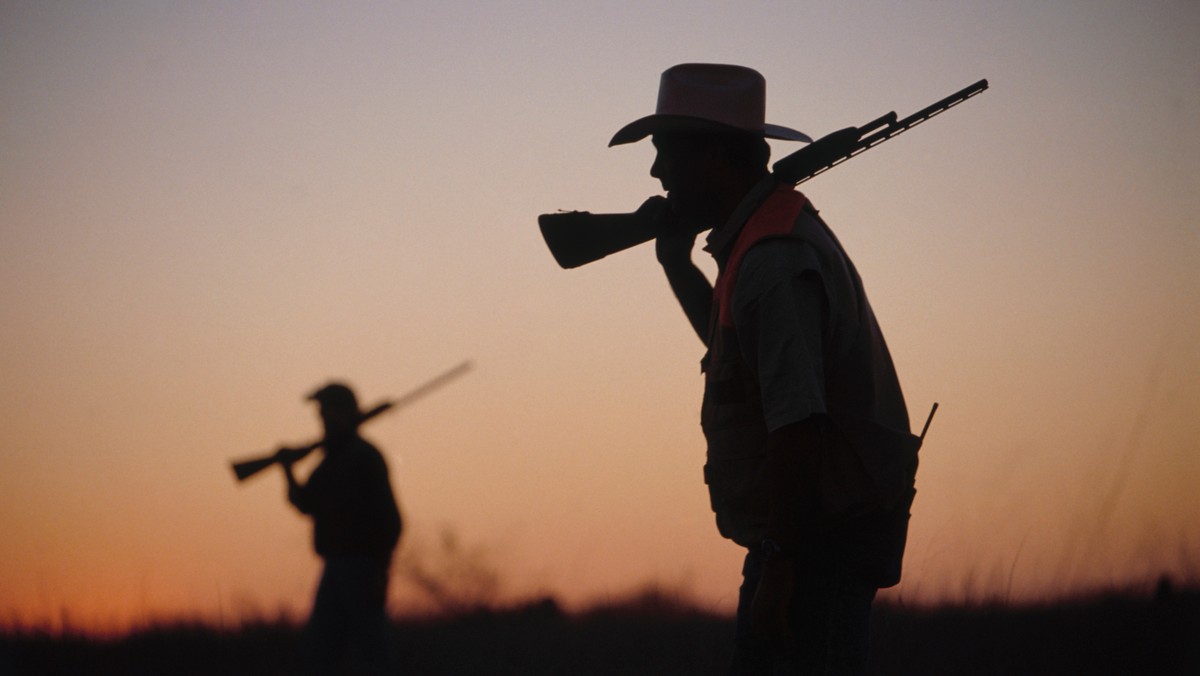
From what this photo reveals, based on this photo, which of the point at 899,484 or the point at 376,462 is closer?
Result: the point at 899,484

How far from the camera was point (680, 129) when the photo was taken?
390 cm

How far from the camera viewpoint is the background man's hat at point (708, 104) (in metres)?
3.88

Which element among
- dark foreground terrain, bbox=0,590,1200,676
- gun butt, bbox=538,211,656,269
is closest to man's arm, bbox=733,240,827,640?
gun butt, bbox=538,211,656,269

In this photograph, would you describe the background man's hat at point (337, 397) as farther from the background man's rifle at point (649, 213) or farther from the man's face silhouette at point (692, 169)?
the man's face silhouette at point (692, 169)

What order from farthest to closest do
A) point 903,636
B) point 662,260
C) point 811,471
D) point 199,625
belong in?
point 199,625, point 903,636, point 662,260, point 811,471

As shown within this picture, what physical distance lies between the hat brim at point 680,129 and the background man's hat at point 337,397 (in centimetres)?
387

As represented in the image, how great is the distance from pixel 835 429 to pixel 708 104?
0.93 metres

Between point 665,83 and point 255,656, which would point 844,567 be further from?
point 255,656

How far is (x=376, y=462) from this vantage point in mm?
7445

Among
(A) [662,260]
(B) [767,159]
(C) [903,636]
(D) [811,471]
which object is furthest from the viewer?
(C) [903,636]

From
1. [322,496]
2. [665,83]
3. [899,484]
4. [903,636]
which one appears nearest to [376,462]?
[322,496]

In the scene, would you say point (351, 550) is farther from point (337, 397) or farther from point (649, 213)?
point (649, 213)

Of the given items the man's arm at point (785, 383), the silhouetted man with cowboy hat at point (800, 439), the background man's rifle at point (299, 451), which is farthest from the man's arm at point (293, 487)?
the man's arm at point (785, 383)

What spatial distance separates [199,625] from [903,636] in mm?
3572
